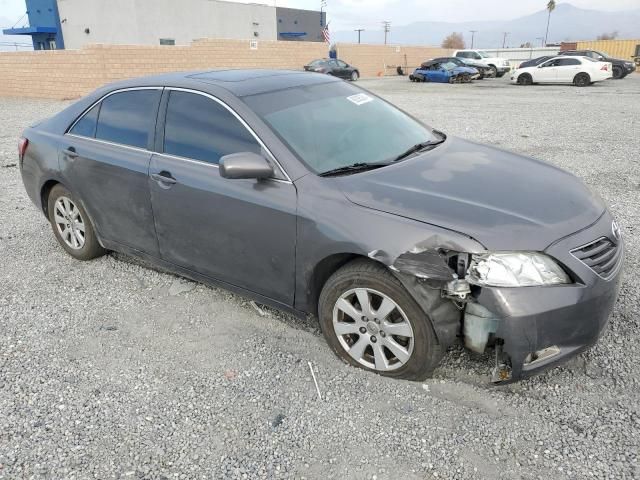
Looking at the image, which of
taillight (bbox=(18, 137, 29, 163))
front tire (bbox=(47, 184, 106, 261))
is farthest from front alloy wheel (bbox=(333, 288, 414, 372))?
taillight (bbox=(18, 137, 29, 163))

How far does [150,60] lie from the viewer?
20.8 metres

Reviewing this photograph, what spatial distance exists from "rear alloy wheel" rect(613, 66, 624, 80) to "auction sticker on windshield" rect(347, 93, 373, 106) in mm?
30439

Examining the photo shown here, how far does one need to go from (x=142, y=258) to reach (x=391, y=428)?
2.43 m

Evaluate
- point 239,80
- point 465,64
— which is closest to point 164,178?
point 239,80

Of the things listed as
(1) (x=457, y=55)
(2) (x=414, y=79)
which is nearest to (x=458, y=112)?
(2) (x=414, y=79)

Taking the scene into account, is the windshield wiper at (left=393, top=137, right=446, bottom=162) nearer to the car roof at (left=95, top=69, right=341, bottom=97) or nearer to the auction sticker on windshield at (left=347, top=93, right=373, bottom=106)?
the auction sticker on windshield at (left=347, top=93, right=373, bottom=106)

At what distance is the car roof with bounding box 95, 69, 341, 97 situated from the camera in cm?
348

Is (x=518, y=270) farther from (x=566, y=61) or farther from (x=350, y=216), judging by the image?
(x=566, y=61)

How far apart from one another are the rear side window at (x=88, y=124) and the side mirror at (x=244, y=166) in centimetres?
183

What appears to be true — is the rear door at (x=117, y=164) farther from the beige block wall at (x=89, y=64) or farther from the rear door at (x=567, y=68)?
the rear door at (x=567, y=68)

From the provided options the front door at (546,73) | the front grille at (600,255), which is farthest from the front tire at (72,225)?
the front door at (546,73)

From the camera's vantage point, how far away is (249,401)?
111 inches

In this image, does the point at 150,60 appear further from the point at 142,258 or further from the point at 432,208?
the point at 432,208

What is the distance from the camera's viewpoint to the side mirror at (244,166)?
292 cm
